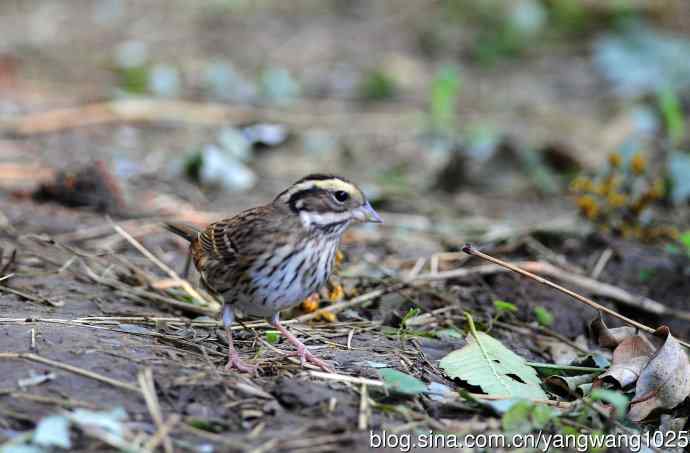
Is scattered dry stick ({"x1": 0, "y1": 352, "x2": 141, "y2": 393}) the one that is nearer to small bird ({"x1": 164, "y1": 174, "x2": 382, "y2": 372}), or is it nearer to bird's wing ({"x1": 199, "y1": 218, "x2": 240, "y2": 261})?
small bird ({"x1": 164, "y1": 174, "x2": 382, "y2": 372})

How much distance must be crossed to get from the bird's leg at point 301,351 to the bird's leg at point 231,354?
0.80ft

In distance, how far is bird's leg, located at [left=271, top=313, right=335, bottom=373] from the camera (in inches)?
182

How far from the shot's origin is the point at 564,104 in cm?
1245

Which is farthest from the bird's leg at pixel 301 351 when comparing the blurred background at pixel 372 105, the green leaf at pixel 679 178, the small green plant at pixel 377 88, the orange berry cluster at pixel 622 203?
the small green plant at pixel 377 88

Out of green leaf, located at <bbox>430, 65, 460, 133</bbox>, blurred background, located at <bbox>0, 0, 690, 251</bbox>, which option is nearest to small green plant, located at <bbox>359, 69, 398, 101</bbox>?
blurred background, located at <bbox>0, 0, 690, 251</bbox>

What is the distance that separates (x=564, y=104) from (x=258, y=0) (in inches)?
212

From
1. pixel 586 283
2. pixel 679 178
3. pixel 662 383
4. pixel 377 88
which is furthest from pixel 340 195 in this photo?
pixel 377 88

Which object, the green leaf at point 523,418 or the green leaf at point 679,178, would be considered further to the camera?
the green leaf at point 679,178

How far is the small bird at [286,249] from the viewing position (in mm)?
4879

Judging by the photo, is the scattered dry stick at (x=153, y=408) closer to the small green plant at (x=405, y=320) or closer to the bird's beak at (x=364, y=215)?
the bird's beak at (x=364, y=215)

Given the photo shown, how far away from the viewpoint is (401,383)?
4.29 meters

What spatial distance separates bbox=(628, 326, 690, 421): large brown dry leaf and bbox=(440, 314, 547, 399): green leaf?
480mm

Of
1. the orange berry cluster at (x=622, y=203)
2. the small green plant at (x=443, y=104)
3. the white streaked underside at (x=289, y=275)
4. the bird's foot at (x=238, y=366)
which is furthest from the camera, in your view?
the small green plant at (x=443, y=104)

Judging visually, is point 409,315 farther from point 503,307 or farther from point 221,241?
point 221,241
